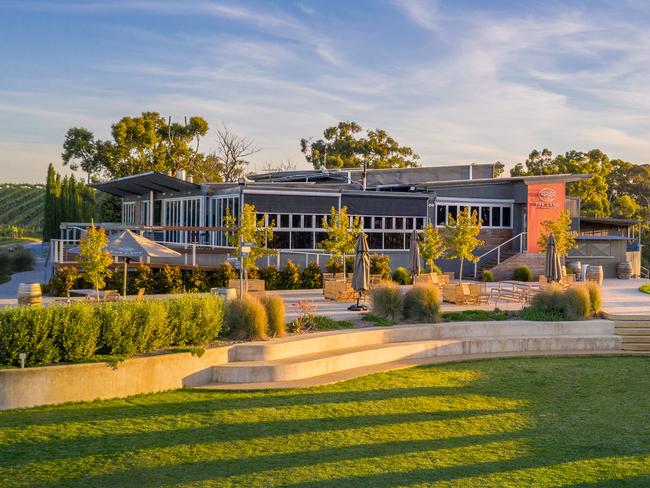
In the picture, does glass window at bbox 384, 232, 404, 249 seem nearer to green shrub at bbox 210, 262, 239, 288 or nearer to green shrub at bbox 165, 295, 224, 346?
green shrub at bbox 210, 262, 239, 288

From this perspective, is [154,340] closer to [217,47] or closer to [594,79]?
[217,47]

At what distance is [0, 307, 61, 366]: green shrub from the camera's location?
356 inches

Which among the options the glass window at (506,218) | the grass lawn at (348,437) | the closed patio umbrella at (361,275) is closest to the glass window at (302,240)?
the closed patio umbrella at (361,275)

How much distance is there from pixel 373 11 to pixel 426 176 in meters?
18.5

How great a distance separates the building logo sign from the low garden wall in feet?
75.6

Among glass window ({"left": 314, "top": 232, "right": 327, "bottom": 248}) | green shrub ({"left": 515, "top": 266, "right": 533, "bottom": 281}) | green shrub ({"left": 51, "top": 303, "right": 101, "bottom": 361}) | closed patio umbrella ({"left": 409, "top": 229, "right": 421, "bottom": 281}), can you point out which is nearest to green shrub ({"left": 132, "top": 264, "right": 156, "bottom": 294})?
closed patio umbrella ({"left": 409, "top": 229, "right": 421, "bottom": 281})

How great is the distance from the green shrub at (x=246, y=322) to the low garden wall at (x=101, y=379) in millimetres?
1215

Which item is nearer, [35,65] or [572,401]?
[572,401]

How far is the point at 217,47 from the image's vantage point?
78.6 feet

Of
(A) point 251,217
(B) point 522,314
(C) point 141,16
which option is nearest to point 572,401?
(B) point 522,314

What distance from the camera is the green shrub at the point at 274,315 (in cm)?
1236

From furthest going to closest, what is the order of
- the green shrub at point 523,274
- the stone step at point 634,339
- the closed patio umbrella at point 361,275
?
1. the green shrub at point 523,274
2. the closed patio umbrella at point 361,275
3. the stone step at point 634,339

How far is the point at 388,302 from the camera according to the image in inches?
584

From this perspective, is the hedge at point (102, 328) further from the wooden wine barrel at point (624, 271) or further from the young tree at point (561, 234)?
the wooden wine barrel at point (624, 271)
